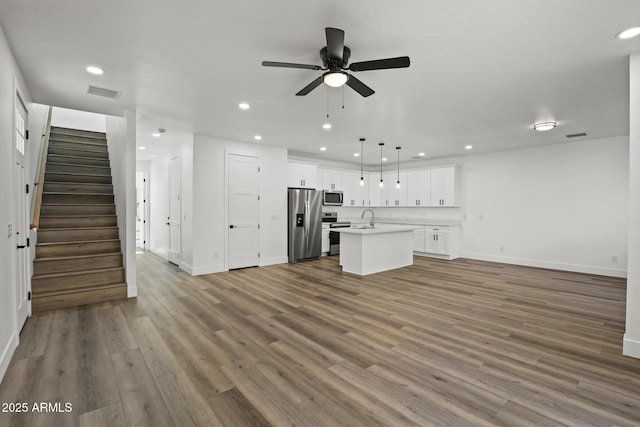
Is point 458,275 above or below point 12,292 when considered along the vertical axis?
below

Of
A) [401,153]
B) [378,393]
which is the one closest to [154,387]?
[378,393]

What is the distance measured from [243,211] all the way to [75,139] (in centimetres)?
386

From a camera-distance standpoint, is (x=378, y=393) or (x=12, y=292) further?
(x=12, y=292)

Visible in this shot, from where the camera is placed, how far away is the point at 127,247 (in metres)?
4.45

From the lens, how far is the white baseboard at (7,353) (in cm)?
229

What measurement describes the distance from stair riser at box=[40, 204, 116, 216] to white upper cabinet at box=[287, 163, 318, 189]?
12.4 feet

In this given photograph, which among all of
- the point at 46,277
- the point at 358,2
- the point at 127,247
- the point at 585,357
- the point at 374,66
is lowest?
the point at 585,357

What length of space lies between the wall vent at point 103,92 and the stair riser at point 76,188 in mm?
2452

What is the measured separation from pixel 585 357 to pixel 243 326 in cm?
334

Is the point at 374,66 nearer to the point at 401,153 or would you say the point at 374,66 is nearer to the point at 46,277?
the point at 46,277

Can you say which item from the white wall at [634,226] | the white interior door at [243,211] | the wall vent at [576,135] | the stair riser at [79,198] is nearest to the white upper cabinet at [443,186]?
the wall vent at [576,135]

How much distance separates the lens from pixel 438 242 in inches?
307

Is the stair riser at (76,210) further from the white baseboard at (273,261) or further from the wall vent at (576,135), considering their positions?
the wall vent at (576,135)

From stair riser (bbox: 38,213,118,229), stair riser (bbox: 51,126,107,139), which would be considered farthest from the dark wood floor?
stair riser (bbox: 51,126,107,139)
